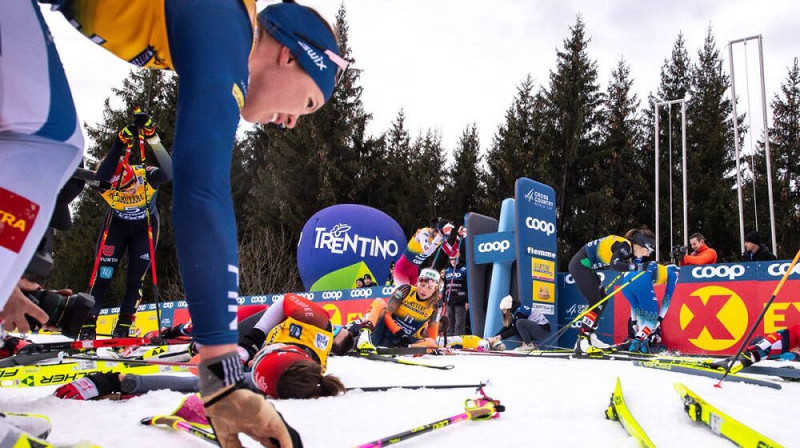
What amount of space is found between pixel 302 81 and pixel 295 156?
27131mm

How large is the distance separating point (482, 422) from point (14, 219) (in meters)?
1.80

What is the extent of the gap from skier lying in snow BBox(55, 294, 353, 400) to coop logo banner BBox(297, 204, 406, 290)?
1237cm

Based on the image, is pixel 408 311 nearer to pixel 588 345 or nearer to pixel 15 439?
pixel 588 345

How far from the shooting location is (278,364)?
2.99 m

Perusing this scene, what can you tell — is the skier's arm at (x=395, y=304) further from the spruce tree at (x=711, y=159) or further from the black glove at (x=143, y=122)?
the spruce tree at (x=711, y=159)

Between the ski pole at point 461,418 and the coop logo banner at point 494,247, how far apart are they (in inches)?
288

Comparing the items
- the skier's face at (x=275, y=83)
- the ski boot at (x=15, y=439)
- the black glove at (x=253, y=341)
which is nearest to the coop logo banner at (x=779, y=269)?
the black glove at (x=253, y=341)

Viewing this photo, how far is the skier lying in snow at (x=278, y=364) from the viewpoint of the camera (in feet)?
8.32

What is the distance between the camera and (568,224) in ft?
79.9

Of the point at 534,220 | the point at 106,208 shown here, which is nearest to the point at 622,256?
the point at 534,220

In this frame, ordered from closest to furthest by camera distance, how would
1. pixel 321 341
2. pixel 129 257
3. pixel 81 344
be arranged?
pixel 321 341 → pixel 81 344 → pixel 129 257

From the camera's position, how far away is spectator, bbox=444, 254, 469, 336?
Answer: 11070 millimetres

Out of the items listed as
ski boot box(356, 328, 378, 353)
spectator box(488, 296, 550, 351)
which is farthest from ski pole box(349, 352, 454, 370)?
spectator box(488, 296, 550, 351)

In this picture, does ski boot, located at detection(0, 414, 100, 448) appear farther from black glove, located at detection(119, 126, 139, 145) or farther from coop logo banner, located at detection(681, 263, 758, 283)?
coop logo banner, located at detection(681, 263, 758, 283)
